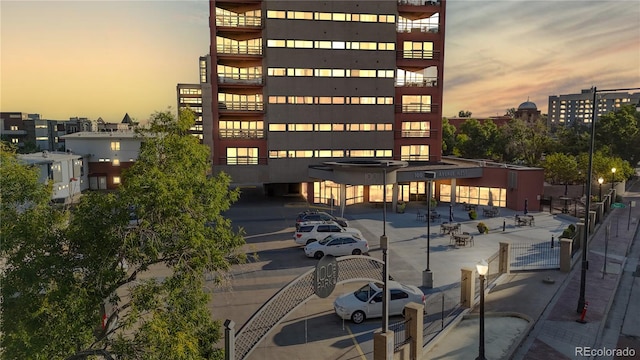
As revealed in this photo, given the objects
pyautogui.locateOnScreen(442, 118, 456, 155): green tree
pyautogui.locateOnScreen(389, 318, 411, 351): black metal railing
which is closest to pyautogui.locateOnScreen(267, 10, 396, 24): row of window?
pyautogui.locateOnScreen(389, 318, 411, 351): black metal railing

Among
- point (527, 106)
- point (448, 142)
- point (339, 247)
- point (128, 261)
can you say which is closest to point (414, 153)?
point (339, 247)

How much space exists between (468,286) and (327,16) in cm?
3761

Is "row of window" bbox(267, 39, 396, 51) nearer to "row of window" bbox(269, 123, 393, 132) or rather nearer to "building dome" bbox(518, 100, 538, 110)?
"row of window" bbox(269, 123, 393, 132)

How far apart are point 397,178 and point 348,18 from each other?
19741 mm

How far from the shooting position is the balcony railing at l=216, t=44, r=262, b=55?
4812 cm

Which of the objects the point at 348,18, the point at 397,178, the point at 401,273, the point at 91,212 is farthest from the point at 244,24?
the point at 91,212

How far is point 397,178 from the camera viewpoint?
42719mm

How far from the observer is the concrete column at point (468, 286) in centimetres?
1872

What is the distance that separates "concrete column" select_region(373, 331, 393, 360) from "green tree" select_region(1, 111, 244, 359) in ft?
17.0

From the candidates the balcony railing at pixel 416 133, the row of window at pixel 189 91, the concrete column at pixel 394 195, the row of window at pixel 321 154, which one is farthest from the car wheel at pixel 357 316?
the row of window at pixel 189 91

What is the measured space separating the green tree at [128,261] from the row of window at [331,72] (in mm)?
38440

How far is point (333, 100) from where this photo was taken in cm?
4884

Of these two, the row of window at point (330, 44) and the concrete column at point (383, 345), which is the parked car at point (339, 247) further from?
the row of window at point (330, 44)

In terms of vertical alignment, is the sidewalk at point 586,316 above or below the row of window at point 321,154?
below
